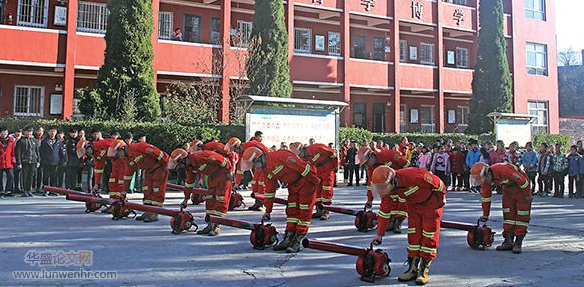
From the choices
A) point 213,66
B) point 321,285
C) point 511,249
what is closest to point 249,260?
point 321,285

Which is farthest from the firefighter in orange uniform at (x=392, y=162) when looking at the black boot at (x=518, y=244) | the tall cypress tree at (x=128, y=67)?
the tall cypress tree at (x=128, y=67)

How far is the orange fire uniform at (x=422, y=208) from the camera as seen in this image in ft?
20.8

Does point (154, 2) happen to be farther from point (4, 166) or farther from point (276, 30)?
point (4, 166)

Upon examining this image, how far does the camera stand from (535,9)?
34250 mm

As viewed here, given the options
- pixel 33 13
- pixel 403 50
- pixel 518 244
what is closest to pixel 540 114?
pixel 403 50

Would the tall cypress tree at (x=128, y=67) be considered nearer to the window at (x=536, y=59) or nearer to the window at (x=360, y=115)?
the window at (x=360, y=115)

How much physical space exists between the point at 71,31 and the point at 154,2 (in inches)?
154

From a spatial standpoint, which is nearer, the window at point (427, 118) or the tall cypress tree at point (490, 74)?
the tall cypress tree at point (490, 74)

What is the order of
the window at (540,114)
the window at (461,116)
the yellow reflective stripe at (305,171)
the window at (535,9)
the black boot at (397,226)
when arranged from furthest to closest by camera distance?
the window at (461,116)
the window at (535,9)
the window at (540,114)
the black boot at (397,226)
the yellow reflective stripe at (305,171)

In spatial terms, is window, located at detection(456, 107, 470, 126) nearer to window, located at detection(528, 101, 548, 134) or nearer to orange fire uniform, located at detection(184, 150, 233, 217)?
window, located at detection(528, 101, 548, 134)

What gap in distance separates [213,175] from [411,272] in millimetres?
4351

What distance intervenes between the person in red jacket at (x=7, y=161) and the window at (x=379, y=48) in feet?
74.7

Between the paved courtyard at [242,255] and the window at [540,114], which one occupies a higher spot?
the window at [540,114]

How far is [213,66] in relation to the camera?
23.1 meters
